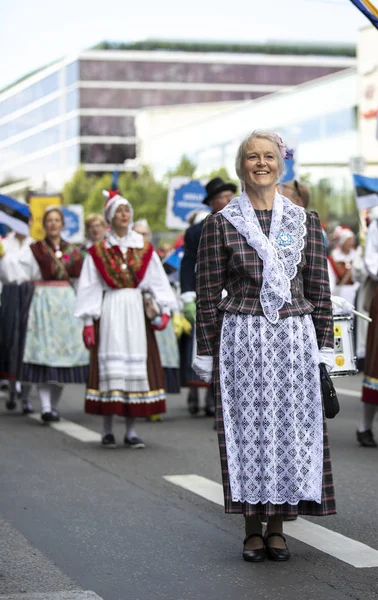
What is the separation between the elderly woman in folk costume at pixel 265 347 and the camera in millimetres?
5551

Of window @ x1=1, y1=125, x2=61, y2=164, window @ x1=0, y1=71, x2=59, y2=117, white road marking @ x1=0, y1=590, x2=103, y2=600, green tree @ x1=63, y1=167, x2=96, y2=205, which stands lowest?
white road marking @ x1=0, y1=590, x2=103, y2=600

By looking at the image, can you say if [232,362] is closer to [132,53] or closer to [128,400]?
[128,400]

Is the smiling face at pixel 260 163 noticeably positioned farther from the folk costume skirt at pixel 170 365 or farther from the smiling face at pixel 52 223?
the folk costume skirt at pixel 170 365

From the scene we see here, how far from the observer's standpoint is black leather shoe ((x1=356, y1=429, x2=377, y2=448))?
948 centimetres

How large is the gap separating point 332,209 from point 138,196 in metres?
20.6

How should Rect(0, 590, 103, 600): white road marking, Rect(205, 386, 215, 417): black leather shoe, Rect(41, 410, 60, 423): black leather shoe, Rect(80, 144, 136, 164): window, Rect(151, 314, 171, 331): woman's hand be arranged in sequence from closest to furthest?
Rect(0, 590, 103, 600): white road marking, Rect(151, 314, 171, 331): woman's hand, Rect(41, 410, 60, 423): black leather shoe, Rect(205, 386, 215, 417): black leather shoe, Rect(80, 144, 136, 164): window

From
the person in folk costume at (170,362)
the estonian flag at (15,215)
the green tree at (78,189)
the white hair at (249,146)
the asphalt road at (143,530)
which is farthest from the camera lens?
the green tree at (78,189)

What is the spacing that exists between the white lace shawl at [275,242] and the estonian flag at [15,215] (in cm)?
863

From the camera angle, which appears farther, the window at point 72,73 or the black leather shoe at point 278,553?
the window at point 72,73

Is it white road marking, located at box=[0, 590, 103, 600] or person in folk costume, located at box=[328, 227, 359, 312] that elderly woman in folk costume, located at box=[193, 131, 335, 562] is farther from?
person in folk costume, located at box=[328, 227, 359, 312]

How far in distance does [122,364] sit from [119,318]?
0.33 metres

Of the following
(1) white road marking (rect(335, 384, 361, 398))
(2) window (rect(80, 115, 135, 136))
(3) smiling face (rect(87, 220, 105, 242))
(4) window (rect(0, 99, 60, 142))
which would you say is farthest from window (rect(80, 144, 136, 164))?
(3) smiling face (rect(87, 220, 105, 242))

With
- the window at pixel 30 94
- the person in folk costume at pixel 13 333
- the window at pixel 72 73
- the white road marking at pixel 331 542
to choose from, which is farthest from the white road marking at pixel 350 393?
the window at pixel 30 94

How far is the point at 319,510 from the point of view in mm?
5617
